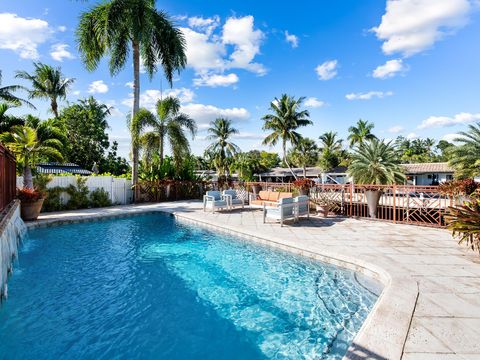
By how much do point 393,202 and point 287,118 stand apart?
25363 mm

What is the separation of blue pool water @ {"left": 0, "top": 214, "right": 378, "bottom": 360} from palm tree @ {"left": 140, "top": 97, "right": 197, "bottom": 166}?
10.3 metres

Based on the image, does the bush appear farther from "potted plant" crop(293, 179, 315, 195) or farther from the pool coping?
the pool coping

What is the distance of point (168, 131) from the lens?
1684cm

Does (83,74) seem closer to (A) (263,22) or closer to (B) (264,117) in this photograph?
(A) (263,22)

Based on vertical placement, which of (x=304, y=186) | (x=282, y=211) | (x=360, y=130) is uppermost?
(x=360, y=130)

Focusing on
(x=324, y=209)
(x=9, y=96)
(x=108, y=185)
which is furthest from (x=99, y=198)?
(x=9, y=96)

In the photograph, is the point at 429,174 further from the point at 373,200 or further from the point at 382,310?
the point at 382,310

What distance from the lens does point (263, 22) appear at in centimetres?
1326

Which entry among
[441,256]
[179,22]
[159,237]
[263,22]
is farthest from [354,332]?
[179,22]

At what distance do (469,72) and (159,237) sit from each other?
15.2 metres

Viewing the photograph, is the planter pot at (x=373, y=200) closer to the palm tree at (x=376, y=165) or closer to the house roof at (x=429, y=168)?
the palm tree at (x=376, y=165)

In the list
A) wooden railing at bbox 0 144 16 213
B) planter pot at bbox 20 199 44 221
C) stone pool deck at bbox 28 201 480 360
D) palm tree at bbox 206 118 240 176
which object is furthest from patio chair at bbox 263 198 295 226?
palm tree at bbox 206 118 240 176

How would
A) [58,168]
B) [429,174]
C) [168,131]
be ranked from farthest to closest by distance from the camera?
[429,174], [58,168], [168,131]

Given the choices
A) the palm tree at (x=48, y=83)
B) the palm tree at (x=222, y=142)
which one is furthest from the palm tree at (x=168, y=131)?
the palm tree at (x=48, y=83)
